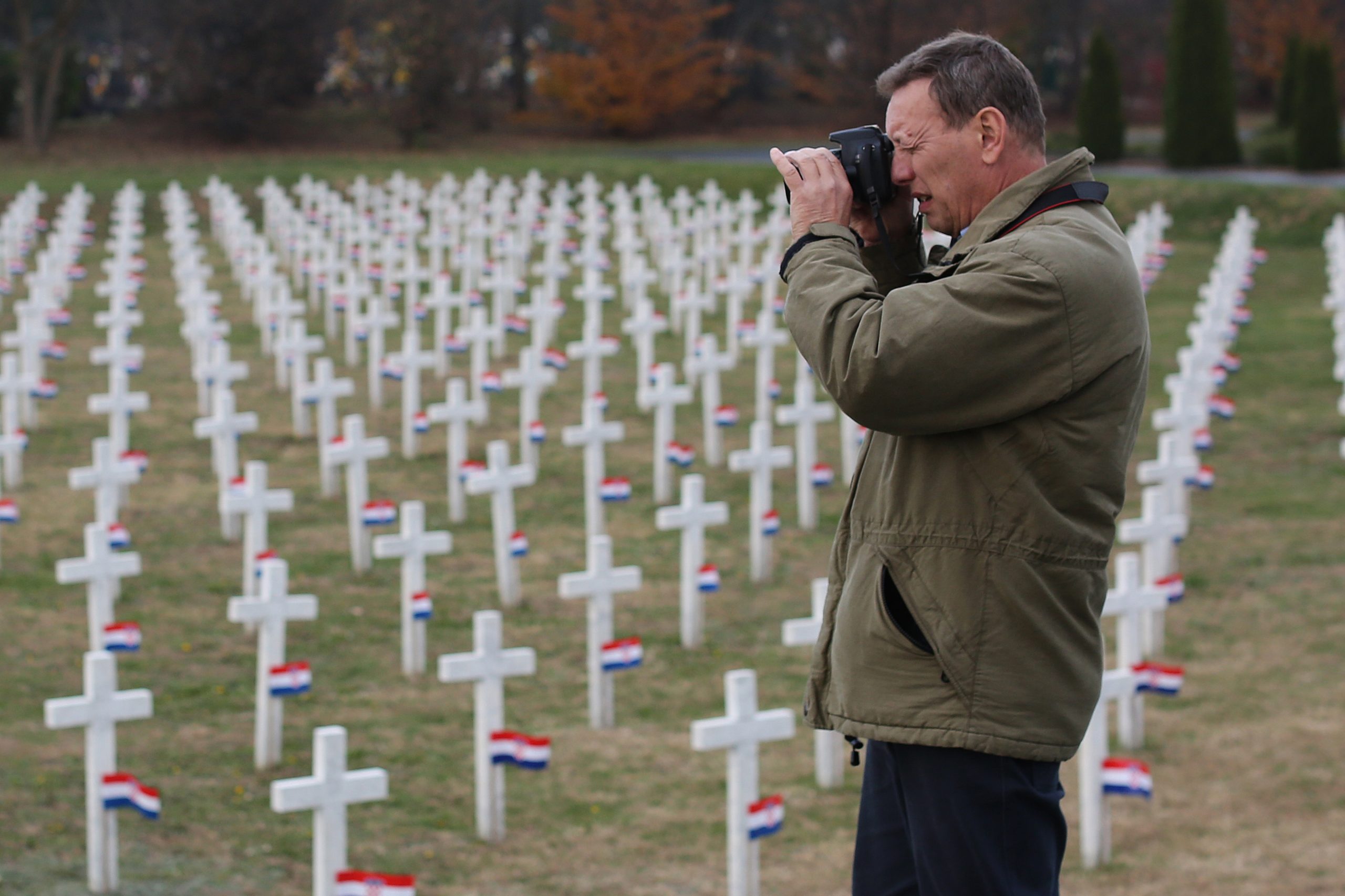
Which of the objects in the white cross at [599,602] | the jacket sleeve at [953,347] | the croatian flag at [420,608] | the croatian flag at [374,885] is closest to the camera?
the jacket sleeve at [953,347]

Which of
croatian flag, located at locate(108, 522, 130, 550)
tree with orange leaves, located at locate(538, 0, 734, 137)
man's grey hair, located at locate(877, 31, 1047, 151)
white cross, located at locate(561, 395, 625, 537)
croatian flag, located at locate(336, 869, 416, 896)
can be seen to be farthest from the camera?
tree with orange leaves, located at locate(538, 0, 734, 137)

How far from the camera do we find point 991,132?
7.49 ft

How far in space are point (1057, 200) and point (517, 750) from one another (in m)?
2.93

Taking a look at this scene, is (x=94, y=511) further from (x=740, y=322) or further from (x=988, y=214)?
(x=988, y=214)

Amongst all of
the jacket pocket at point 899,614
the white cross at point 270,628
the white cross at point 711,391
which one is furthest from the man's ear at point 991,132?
the white cross at point 711,391

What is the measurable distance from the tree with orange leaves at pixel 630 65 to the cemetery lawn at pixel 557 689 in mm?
26039

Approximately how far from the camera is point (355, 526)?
24.7 feet

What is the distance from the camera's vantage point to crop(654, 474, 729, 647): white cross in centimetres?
656

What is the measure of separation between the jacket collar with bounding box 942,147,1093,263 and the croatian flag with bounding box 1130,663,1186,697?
3178 millimetres

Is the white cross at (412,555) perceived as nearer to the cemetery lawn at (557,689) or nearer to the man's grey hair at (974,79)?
the cemetery lawn at (557,689)

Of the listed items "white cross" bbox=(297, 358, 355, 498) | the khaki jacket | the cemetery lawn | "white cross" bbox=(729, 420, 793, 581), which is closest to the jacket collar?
the khaki jacket

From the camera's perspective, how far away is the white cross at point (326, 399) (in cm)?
898

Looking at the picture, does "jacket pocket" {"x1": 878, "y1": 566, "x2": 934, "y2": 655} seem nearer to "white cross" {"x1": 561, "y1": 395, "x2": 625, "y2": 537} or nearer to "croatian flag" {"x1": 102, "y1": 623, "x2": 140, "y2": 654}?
"croatian flag" {"x1": 102, "y1": 623, "x2": 140, "y2": 654}

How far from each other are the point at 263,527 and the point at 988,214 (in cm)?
501
